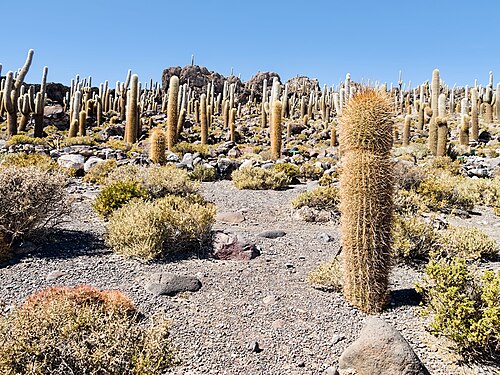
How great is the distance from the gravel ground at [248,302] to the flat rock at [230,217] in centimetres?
142

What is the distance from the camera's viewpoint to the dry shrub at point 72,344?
2.91 metres

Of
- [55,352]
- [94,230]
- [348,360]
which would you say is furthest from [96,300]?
[94,230]

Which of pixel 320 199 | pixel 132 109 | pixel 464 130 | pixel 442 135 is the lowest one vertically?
pixel 320 199

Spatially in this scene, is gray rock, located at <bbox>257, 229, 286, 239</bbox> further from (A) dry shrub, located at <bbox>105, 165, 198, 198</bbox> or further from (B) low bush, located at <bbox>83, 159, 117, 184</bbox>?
(B) low bush, located at <bbox>83, 159, 117, 184</bbox>

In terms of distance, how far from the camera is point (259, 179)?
42.7 ft

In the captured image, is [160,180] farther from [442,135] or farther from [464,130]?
[464,130]

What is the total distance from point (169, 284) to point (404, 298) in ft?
9.32

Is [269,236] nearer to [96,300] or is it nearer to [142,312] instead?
[142,312]

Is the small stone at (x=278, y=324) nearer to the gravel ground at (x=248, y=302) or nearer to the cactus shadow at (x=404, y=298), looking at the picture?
the gravel ground at (x=248, y=302)

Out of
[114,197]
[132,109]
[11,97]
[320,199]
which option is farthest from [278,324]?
[11,97]

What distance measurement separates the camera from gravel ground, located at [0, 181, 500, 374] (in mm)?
3857

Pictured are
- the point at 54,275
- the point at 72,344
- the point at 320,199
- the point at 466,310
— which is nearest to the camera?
the point at 72,344

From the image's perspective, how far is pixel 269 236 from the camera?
7.54m

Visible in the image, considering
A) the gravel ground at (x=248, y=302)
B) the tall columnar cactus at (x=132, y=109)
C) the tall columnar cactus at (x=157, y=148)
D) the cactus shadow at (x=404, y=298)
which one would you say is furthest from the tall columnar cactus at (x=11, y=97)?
the cactus shadow at (x=404, y=298)
